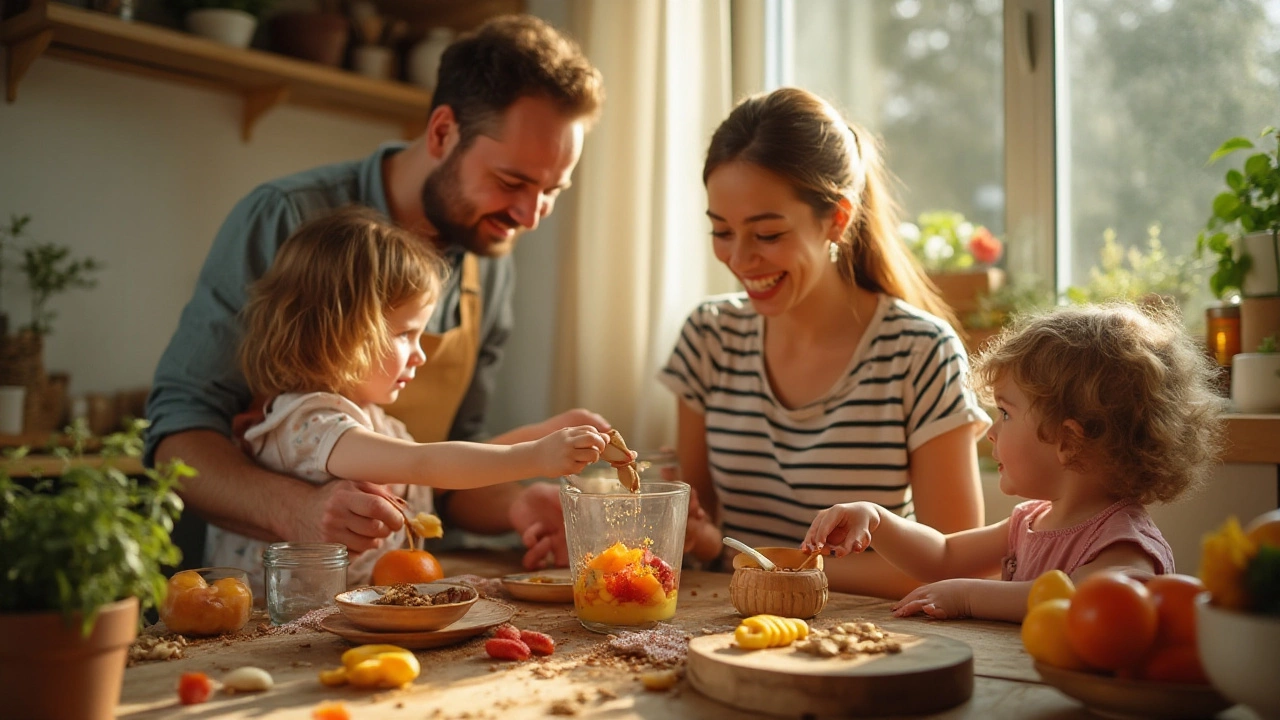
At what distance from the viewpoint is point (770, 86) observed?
289cm

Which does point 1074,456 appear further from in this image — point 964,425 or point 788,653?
point 788,653

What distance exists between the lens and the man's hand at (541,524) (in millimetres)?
1797

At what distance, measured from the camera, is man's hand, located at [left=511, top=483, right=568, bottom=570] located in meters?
1.80

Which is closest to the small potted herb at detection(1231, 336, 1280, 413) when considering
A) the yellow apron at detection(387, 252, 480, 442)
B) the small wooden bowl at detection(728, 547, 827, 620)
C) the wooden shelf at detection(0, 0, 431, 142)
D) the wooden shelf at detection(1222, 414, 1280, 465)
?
the wooden shelf at detection(1222, 414, 1280, 465)

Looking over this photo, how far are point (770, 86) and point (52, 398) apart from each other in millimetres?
1971

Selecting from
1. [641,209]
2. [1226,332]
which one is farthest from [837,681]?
[641,209]

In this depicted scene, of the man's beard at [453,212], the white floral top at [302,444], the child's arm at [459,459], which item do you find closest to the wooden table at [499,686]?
the child's arm at [459,459]

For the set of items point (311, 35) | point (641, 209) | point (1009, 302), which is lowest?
point (1009, 302)

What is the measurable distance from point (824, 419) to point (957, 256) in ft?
2.35

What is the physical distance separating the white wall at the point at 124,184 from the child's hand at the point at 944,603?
1849 millimetres

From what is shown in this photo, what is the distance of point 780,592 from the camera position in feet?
4.26

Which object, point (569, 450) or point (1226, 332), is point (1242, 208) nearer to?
point (1226, 332)

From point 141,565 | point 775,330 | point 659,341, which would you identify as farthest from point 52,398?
point 141,565

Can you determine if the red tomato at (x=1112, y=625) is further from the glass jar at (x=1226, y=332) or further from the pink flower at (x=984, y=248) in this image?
the pink flower at (x=984, y=248)
